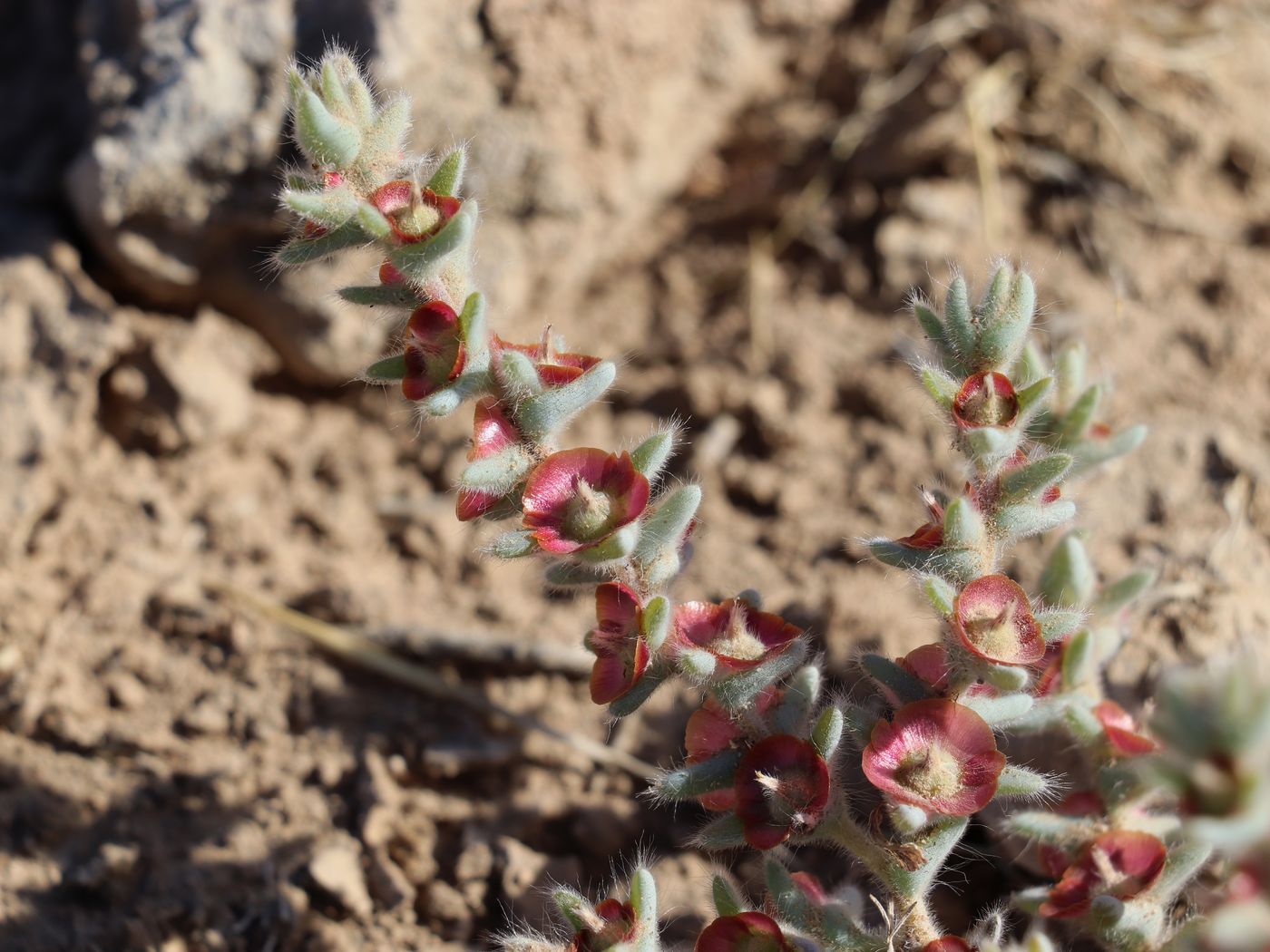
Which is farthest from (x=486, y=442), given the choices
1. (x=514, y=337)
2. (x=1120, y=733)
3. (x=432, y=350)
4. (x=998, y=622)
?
(x=514, y=337)

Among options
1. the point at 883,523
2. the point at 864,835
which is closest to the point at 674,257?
the point at 883,523

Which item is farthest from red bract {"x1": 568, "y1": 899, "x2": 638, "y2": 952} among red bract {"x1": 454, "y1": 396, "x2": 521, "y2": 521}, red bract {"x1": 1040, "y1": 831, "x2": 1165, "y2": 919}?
red bract {"x1": 1040, "y1": 831, "x2": 1165, "y2": 919}

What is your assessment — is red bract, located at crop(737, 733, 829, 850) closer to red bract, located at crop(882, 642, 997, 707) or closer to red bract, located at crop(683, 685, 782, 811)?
red bract, located at crop(683, 685, 782, 811)

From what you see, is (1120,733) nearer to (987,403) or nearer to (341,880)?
(987,403)

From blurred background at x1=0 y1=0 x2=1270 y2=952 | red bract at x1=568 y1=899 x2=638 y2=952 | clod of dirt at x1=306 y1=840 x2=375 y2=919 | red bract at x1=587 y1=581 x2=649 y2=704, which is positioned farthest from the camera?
blurred background at x1=0 y1=0 x2=1270 y2=952

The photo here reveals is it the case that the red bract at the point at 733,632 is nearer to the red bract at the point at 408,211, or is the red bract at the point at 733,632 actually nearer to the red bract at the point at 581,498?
the red bract at the point at 581,498

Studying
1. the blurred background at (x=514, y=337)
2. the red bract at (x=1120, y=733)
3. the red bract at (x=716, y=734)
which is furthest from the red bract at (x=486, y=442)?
the red bract at (x=1120, y=733)
